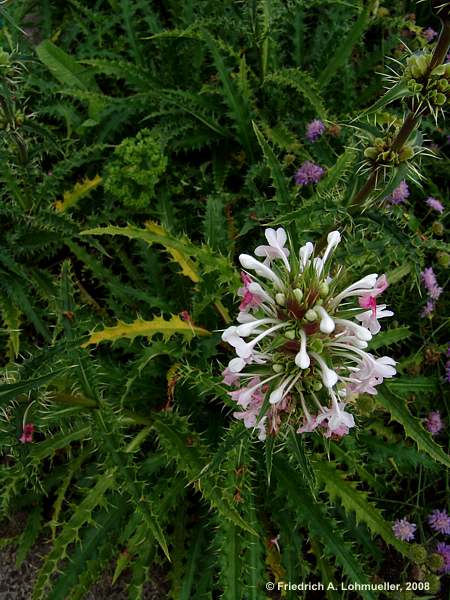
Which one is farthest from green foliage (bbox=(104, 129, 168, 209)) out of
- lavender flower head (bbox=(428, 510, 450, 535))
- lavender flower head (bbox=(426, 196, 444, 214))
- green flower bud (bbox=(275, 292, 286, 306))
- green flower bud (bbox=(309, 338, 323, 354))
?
lavender flower head (bbox=(428, 510, 450, 535))

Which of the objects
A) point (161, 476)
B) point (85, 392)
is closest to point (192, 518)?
point (161, 476)

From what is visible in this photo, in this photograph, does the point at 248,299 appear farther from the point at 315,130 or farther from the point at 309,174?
the point at 315,130

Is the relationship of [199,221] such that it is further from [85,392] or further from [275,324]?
[275,324]

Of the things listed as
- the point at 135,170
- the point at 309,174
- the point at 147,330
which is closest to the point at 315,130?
the point at 309,174

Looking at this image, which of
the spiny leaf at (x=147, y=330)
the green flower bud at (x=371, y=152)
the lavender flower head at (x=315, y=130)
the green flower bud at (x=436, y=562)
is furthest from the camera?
the lavender flower head at (x=315, y=130)

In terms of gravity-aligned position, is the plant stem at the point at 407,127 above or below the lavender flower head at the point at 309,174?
above

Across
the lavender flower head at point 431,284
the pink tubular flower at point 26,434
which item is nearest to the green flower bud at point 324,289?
the pink tubular flower at point 26,434

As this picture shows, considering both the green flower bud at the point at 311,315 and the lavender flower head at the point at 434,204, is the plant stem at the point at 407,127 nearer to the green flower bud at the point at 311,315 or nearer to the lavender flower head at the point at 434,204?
the green flower bud at the point at 311,315
